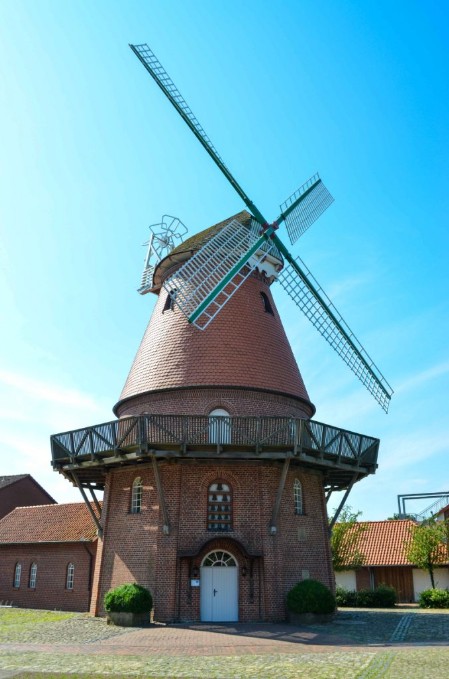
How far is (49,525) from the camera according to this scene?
984 inches

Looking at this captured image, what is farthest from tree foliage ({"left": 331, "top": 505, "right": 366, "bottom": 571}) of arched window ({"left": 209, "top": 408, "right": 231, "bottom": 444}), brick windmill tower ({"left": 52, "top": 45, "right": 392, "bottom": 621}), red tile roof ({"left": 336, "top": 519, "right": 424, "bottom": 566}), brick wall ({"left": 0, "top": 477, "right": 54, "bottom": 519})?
brick wall ({"left": 0, "top": 477, "right": 54, "bottom": 519})

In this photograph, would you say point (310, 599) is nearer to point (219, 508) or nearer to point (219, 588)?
point (219, 588)

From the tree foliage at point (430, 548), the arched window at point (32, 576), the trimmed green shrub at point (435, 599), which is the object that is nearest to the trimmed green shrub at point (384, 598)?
the trimmed green shrub at point (435, 599)

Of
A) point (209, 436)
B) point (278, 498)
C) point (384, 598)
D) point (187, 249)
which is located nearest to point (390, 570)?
point (384, 598)

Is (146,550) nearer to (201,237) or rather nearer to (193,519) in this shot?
(193,519)

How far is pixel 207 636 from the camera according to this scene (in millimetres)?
13539

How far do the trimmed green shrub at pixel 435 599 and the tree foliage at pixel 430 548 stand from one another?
3.30m

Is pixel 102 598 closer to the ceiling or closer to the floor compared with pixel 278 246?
closer to the floor

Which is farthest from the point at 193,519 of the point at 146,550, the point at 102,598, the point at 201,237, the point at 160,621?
the point at 201,237

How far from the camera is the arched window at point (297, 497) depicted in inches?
702

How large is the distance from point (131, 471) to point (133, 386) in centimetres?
271

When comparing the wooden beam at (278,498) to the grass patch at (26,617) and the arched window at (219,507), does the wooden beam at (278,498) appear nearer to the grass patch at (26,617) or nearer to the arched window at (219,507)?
the arched window at (219,507)

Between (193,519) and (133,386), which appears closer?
(193,519)

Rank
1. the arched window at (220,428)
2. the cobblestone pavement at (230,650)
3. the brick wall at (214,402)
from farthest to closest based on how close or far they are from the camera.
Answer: the brick wall at (214,402) → the arched window at (220,428) → the cobblestone pavement at (230,650)
